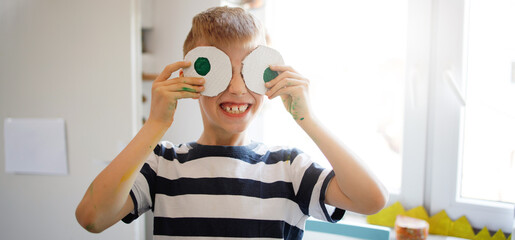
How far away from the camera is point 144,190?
718 mm

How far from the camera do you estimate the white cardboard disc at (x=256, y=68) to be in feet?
2.27

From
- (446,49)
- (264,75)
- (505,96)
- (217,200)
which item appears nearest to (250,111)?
(264,75)

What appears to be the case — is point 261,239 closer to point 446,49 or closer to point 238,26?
point 238,26

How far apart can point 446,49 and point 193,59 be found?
2.89 feet

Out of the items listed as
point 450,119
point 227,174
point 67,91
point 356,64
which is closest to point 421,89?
point 450,119

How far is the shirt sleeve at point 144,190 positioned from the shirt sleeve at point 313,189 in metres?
0.32

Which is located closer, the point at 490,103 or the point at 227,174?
the point at 227,174

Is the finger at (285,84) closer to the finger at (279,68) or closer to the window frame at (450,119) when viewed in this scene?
the finger at (279,68)

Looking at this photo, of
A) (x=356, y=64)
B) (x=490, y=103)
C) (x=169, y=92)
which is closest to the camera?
(x=169, y=92)

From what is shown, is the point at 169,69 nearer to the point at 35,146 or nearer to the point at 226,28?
the point at 226,28

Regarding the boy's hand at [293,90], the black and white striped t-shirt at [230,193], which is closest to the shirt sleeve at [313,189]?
the black and white striped t-shirt at [230,193]

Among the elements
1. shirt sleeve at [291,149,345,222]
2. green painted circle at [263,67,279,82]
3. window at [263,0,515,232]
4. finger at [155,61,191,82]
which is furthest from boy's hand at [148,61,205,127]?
window at [263,0,515,232]

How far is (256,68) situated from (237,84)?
0.05 m

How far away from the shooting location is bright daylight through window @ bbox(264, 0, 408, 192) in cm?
121
